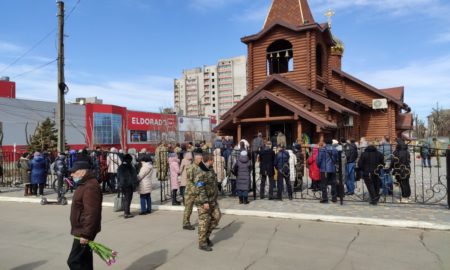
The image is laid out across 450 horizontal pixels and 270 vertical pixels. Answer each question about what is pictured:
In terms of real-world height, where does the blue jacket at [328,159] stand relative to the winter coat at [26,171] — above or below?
above

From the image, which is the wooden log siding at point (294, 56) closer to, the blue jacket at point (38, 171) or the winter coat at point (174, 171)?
the winter coat at point (174, 171)

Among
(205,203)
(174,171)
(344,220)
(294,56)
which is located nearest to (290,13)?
(294,56)

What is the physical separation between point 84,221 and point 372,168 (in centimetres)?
756

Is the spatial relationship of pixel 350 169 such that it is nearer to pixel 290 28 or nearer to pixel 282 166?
pixel 282 166

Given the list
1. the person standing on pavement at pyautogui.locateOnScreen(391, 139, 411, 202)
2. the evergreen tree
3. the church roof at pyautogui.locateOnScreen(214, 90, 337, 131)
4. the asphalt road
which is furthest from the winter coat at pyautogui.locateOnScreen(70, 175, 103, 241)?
the evergreen tree

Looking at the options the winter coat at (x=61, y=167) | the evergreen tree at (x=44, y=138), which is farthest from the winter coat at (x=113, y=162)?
the evergreen tree at (x=44, y=138)

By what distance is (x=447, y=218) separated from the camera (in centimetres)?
805

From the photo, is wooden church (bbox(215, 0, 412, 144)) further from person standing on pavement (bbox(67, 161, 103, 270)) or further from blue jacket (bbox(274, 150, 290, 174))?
person standing on pavement (bbox(67, 161, 103, 270))

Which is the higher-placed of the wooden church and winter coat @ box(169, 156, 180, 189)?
the wooden church

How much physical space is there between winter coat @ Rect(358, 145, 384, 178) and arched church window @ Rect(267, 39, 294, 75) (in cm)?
1512

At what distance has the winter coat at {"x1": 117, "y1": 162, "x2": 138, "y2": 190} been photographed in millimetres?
9484

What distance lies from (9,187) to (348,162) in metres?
14.9

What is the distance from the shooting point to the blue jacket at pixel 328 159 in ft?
33.1

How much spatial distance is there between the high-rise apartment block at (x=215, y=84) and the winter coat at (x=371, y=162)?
13203 cm
